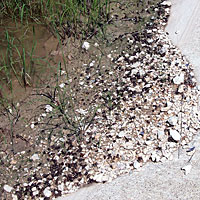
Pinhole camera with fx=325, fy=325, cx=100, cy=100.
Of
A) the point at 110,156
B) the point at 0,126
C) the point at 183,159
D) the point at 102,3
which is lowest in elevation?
the point at 0,126

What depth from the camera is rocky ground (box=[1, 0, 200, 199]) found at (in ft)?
7.22

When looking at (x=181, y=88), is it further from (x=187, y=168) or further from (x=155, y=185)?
(x=155, y=185)

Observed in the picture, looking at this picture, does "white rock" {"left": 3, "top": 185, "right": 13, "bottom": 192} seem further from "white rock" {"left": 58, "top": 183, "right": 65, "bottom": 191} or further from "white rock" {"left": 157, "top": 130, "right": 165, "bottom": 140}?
"white rock" {"left": 157, "top": 130, "right": 165, "bottom": 140}

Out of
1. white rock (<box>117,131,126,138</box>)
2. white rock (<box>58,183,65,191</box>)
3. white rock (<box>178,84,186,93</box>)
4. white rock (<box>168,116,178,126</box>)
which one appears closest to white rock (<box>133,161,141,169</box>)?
white rock (<box>117,131,126,138</box>)

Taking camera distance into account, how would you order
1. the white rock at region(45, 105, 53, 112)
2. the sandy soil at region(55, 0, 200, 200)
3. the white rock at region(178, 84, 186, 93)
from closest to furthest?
1. the sandy soil at region(55, 0, 200, 200)
2. the white rock at region(178, 84, 186, 93)
3. the white rock at region(45, 105, 53, 112)

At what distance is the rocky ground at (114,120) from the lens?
2.20m

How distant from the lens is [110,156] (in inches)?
87.6

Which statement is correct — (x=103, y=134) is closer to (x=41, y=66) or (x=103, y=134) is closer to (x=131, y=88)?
(x=131, y=88)

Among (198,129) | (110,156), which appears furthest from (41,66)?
(198,129)

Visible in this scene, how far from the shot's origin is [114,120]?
241cm

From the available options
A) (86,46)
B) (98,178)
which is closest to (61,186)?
(98,178)

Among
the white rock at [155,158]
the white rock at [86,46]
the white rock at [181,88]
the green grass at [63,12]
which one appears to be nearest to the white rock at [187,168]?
the white rock at [155,158]

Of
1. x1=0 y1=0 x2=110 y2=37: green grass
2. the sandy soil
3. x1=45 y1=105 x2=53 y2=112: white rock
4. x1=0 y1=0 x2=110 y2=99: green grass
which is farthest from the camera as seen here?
x1=0 y1=0 x2=110 y2=37: green grass

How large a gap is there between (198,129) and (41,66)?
4.76ft
